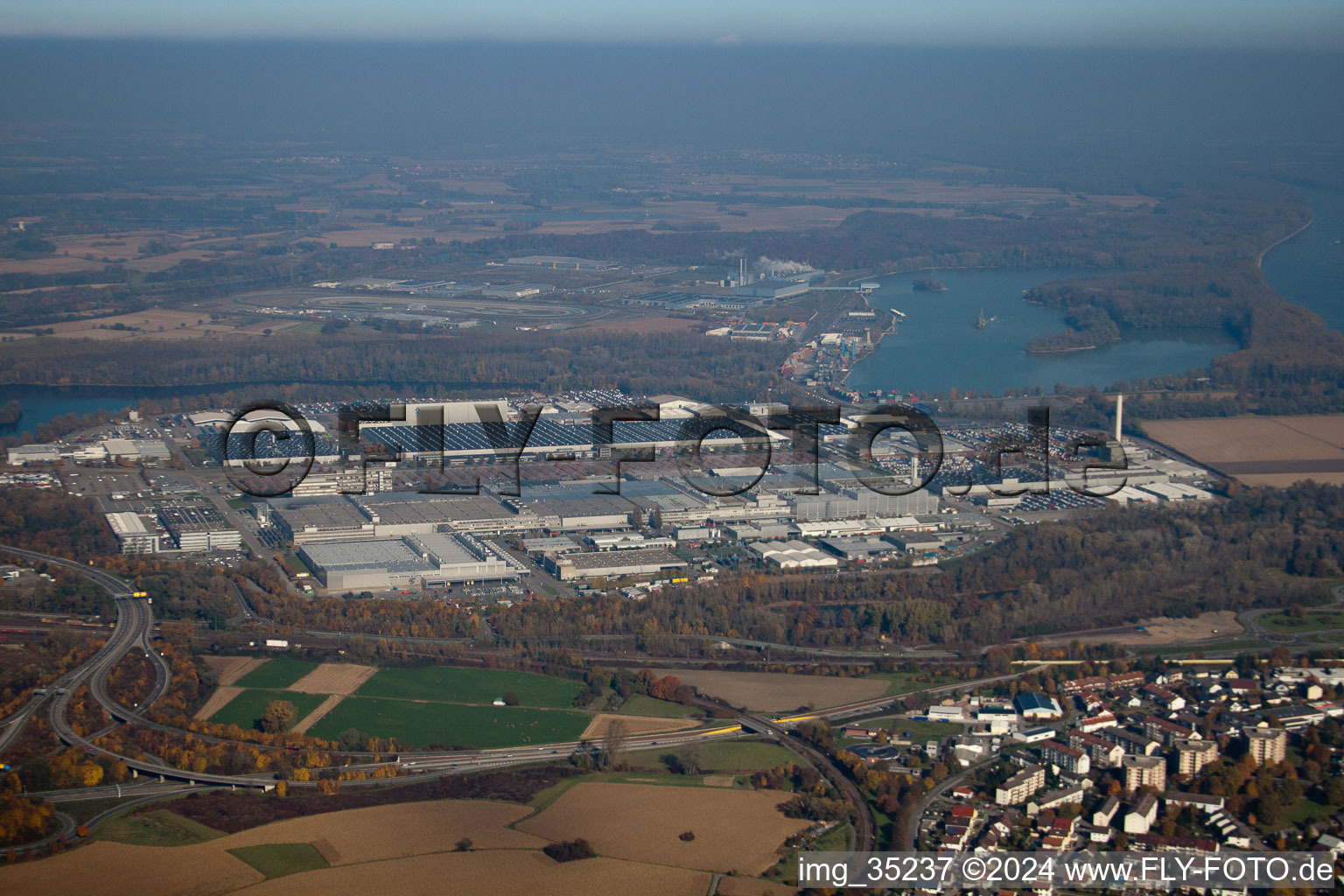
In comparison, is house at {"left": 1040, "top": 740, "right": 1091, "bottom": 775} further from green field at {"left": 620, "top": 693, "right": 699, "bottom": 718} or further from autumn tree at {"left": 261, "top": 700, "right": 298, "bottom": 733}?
autumn tree at {"left": 261, "top": 700, "right": 298, "bottom": 733}

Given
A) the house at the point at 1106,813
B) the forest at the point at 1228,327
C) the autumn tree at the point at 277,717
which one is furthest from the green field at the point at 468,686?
the forest at the point at 1228,327

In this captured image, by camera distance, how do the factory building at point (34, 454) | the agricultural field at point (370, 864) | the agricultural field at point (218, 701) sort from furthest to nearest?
the factory building at point (34, 454) → the agricultural field at point (218, 701) → the agricultural field at point (370, 864)

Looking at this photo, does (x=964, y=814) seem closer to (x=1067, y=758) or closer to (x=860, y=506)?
(x=1067, y=758)

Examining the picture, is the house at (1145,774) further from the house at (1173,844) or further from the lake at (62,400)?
the lake at (62,400)

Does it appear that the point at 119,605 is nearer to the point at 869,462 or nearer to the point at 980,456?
the point at 869,462

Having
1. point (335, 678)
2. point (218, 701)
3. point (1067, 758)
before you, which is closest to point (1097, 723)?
point (1067, 758)

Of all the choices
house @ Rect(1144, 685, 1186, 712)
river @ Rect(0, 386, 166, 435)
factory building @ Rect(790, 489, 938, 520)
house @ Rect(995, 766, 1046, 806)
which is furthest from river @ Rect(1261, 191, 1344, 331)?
river @ Rect(0, 386, 166, 435)
